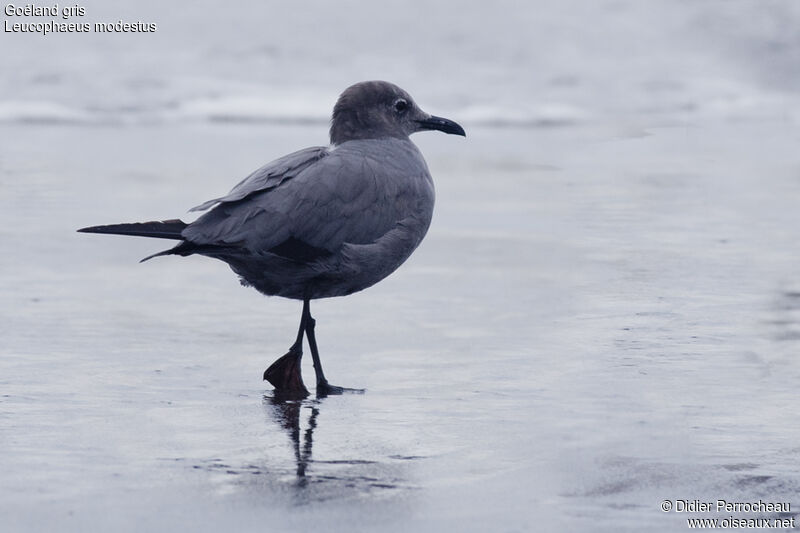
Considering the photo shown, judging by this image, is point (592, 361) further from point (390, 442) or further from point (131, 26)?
point (131, 26)

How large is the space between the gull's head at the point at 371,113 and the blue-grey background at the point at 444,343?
2.95ft

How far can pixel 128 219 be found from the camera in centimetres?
915

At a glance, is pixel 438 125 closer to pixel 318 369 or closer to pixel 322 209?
pixel 322 209

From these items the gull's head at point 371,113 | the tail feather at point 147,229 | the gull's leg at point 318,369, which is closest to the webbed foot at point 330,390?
the gull's leg at point 318,369

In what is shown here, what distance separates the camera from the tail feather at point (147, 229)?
4922 mm

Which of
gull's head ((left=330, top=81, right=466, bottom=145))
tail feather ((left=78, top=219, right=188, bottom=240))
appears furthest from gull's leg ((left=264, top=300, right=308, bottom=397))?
gull's head ((left=330, top=81, right=466, bottom=145))

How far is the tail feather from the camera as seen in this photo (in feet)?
16.1

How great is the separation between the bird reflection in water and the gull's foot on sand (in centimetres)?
9

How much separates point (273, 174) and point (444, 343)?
3.76 ft

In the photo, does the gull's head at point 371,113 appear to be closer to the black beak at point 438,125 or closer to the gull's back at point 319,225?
the black beak at point 438,125

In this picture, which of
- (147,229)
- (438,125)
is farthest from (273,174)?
(438,125)

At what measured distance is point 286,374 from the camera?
520 cm

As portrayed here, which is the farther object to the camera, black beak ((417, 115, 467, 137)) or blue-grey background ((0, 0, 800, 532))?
black beak ((417, 115, 467, 137))

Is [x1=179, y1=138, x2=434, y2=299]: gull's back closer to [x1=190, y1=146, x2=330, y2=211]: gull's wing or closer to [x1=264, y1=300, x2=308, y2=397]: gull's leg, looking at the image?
[x1=190, y1=146, x2=330, y2=211]: gull's wing
